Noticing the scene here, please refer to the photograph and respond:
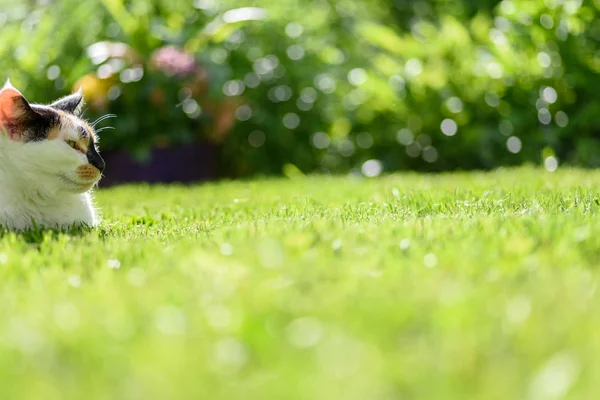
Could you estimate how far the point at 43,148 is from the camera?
2.78m

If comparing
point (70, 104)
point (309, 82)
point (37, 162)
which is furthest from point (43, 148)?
point (309, 82)

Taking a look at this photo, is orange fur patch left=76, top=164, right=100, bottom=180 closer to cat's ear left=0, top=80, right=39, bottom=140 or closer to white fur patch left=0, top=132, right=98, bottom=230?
white fur patch left=0, top=132, right=98, bottom=230

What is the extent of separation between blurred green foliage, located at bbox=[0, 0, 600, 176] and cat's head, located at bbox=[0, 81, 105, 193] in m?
3.18

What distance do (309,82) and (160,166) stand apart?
153cm

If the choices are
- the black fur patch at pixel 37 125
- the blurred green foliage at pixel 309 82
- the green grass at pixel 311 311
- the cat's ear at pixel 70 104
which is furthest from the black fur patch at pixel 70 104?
the blurred green foliage at pixel 309 82

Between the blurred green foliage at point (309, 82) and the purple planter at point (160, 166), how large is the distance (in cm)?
9

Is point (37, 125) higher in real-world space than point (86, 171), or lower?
higher

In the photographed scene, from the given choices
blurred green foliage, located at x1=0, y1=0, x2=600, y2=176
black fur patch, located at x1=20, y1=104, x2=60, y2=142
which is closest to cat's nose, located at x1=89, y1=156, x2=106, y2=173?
black fur patch, located at x1=20, y1=104, x2=60, y2=142

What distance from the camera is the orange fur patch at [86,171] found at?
2824 millimetres

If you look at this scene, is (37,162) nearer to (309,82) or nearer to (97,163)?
(97,163)

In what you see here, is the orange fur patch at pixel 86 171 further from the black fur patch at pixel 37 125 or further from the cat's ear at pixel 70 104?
the cat's ear at pixel 70 104

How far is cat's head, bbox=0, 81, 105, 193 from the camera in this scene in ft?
9.09

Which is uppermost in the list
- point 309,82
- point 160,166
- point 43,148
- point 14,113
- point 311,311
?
point 311,311

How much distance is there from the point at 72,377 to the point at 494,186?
3.14m
